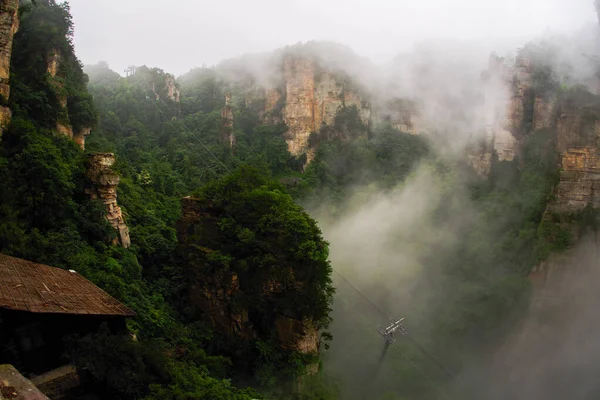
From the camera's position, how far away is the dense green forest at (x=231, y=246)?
1712cm

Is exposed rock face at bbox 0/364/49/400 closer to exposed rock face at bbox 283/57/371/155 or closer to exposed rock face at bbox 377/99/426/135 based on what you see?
exposed rock face at bbox 283/57/371/155

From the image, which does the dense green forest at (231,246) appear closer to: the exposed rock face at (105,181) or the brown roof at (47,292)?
the exposed rock face at (105,181)

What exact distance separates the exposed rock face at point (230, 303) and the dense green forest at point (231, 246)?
30 centimetres

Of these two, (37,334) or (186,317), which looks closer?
(37,334)

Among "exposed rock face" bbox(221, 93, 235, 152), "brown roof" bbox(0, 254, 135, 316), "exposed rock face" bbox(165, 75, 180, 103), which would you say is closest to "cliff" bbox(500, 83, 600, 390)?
"brown roof" bbox(0, 254, 135, 316)

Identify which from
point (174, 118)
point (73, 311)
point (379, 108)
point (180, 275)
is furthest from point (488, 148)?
point (73, 311)

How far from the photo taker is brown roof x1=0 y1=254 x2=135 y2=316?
32.7ft

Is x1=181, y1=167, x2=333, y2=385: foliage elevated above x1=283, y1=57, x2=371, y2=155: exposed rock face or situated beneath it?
situated beneath

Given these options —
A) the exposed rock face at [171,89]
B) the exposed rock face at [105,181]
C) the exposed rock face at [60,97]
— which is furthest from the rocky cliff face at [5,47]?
the exposed rock face at [171,89]

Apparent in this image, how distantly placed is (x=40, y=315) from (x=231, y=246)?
42.8 ft

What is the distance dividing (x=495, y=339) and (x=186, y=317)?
24350 millimetres

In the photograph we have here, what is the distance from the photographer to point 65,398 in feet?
35.4

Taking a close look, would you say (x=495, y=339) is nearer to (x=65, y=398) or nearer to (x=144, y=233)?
(x=144, y=233)

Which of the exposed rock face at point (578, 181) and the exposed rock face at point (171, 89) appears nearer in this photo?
the exposed rock face at point (578, 181)
